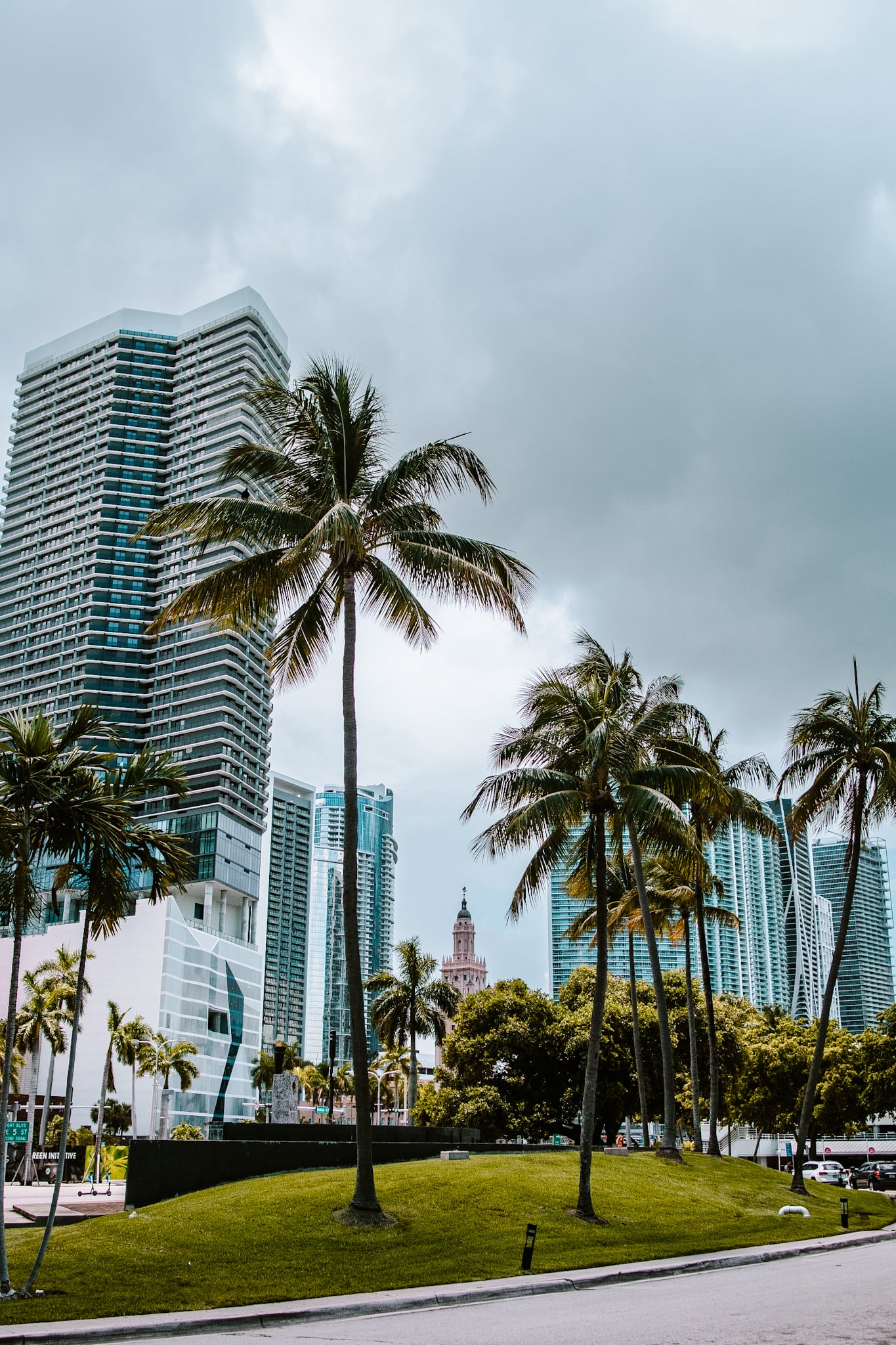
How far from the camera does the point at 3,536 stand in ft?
623

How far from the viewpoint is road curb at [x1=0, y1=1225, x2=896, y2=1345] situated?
1130cm

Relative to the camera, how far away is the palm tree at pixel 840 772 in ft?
100

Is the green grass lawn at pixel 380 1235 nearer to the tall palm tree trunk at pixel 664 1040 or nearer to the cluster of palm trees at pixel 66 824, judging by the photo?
the cluster of palm trees at pixel 66 824

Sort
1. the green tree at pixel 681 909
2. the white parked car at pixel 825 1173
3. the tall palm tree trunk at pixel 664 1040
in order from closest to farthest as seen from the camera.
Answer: the tall palm tree trunk at pixel 664 1040
the green tree at pixel 681 909
the white parked car at pixel 825 1173

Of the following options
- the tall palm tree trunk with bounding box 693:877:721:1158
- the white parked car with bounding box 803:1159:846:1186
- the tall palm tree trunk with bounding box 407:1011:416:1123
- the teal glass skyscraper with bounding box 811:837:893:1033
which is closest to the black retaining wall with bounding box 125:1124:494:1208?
the tall palm tree trunk with bounding box 693:877:721:1158

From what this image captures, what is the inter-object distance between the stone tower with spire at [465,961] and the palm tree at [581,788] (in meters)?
154

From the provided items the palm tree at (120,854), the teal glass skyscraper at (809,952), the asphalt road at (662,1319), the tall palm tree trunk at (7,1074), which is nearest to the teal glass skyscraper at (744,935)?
the teal glass skyscraper at (809,952)

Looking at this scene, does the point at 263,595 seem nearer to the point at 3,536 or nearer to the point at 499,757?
the point at 499,757

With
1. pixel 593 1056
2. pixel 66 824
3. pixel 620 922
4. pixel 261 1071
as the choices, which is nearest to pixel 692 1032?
pixel 620 922

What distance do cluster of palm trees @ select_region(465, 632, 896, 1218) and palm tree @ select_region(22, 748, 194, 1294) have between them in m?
8.01

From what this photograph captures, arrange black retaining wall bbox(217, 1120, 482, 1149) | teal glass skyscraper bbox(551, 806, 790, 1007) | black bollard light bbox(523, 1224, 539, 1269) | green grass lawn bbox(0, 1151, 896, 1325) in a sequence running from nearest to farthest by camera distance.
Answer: green grass lawn bbox(0, 1151, 896, 1325) → black bollard light bbox(523, 1224, 539, 1269) → black retaining wall bbox(217, 1120, 482, 1149) → teal glass skyscraper bbox(551, 806, 790, 1007)

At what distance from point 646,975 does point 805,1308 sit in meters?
109

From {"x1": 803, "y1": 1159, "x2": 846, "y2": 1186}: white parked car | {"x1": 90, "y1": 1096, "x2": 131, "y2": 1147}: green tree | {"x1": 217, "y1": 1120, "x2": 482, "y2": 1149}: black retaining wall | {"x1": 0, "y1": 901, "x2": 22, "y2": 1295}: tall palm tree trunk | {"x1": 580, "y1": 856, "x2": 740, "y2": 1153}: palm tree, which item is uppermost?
{"x1": 580, "y1": 856, "x2": 740, "y2": 1153}: palm tree

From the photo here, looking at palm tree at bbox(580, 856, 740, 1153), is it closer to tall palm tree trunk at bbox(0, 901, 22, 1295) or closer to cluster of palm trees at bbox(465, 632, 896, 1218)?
cluster of palm trees at bbox(465, 632, 896, 1218)
